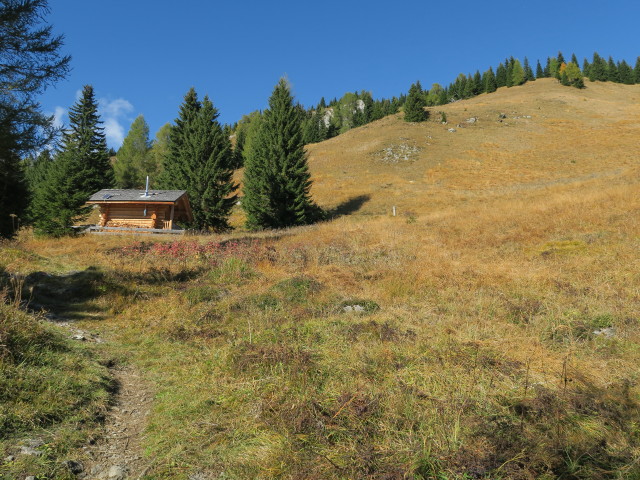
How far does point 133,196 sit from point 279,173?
11.8m

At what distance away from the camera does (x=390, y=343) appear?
6.44 metres

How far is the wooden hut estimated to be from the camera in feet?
89.5

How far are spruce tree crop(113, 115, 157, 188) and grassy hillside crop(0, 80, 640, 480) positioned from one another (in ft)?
126

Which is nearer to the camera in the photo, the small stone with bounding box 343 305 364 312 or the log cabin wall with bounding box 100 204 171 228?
the small stone with bounding box 343 305 364 312

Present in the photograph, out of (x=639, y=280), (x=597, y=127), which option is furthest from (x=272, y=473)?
(x=597, y=127)

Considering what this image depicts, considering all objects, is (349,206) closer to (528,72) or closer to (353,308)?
(353,308)

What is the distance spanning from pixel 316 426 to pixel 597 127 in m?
79.2

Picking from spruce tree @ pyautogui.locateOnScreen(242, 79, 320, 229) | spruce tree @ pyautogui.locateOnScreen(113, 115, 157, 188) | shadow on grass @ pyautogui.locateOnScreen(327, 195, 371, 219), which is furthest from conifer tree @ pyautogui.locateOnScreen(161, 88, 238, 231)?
spruce tree @ pyautogui.locateOnScreen(113, 115, 157, 188)

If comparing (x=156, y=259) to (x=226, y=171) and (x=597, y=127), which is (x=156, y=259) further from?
(x=597, y=127)

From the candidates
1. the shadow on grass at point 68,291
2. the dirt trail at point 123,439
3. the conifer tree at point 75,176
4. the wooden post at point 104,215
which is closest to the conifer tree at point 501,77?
the conifer tree at point 75,176

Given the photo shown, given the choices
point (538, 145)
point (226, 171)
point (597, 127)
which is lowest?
point (226, 171)

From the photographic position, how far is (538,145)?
56531mm

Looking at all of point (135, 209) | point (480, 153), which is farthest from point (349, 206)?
point (480, 153)

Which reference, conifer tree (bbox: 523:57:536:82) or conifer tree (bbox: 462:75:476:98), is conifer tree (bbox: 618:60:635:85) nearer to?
conifer tree (bbox: 523:57:536:82)
